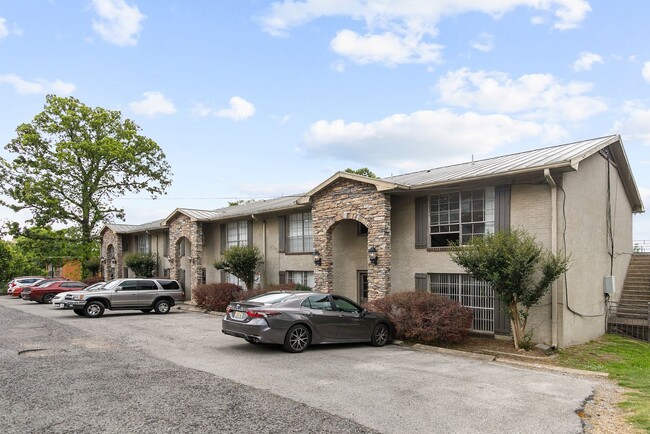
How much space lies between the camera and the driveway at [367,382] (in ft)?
22.7

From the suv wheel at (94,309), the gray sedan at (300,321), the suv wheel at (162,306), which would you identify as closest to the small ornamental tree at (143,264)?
the suv wheel at (162,306)

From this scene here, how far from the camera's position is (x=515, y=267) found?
12133 millimetres

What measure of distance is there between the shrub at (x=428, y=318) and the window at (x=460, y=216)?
248cm

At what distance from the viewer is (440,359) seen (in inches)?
459

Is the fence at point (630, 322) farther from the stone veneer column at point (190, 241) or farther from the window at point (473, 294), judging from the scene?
the stone veneer column at point (190, 241)

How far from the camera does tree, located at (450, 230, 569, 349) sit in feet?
40.3

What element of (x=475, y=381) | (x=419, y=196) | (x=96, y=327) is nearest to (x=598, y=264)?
(x=419, y=196)

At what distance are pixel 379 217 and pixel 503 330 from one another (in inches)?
203

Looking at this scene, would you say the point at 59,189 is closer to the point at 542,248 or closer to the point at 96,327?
the point at 96,327

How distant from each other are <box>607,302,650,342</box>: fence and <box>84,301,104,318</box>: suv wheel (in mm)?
19229

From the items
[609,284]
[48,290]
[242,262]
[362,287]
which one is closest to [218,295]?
[242,262]

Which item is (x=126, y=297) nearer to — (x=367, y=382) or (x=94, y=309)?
(x=94, y=309)

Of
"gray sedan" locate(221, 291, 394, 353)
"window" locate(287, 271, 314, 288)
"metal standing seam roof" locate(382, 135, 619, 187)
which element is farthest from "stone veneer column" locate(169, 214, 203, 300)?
"gray sedan" locate(221, 291, 394, 353)

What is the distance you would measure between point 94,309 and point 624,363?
18.7m
